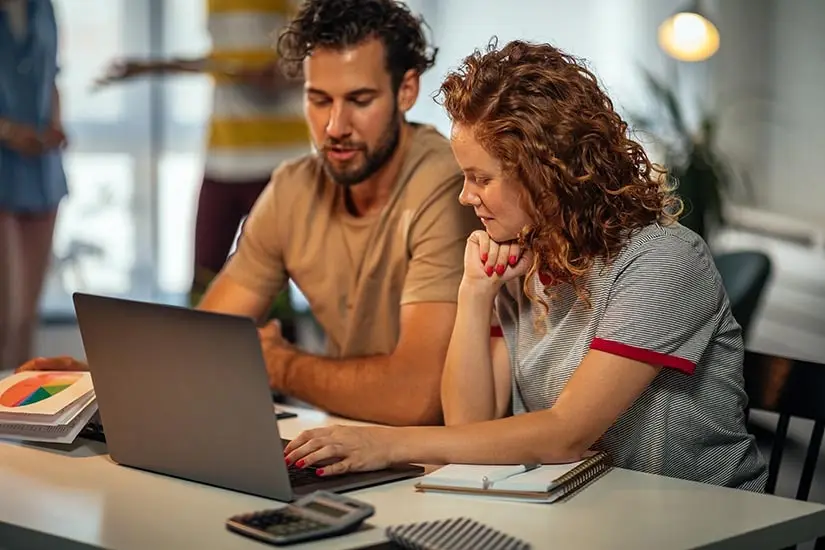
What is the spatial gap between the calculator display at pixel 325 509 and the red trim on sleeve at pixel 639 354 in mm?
478

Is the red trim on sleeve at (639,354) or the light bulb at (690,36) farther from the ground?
the light bulb at (690,36)

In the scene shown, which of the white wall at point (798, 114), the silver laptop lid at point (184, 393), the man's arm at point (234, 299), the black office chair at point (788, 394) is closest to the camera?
the silver laptop lid at point (184, 393)

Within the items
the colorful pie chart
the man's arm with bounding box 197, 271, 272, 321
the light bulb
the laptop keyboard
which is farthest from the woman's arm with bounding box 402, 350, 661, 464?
the light bulb

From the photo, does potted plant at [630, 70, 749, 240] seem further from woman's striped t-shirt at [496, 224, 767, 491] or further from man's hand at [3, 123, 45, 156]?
woman's striped t-shirt at [496, 224, 767, 491]

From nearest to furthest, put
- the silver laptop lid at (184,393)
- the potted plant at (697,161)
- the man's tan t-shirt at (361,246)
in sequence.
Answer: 1. the silver laptop lid at (184,393)
2. the man's tan t-shirt at (361,246)
3. the potted plant at (697,161)

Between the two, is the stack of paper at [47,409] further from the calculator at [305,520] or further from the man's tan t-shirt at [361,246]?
the man's tan t-shirt at [361,246]

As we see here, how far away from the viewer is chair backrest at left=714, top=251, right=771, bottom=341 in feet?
11.1

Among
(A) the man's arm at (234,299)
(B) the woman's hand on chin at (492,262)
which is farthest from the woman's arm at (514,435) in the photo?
(A) the man's arm at (234,299)

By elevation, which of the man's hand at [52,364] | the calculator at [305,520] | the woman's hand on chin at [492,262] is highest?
the woman's hand on chin at [492,262]

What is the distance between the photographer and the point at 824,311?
160 inches

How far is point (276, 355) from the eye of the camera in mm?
2531

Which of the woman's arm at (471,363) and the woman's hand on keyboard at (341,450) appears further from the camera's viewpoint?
the woman's arm at (471,363)

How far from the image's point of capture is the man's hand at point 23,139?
172 inches

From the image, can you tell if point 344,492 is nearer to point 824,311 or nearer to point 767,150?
point 824,311
